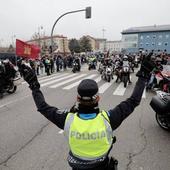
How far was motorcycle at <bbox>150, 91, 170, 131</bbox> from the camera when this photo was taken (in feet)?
17.6

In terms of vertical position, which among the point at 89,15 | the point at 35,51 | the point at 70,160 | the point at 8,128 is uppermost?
the point at 89,15

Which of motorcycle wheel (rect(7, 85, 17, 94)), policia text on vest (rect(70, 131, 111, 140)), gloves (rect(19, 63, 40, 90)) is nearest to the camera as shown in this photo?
policia text on vest (rect(70, 131, 111, 140))

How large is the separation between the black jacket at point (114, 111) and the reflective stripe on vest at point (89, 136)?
4.5 inches

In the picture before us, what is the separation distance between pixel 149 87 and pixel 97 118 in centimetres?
1029

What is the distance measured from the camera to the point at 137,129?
594 centimetres

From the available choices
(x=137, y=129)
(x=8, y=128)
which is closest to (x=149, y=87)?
(x=137, y=129)

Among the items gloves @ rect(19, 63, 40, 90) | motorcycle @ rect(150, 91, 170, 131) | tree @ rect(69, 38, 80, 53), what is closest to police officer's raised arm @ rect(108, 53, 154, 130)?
gloves @ rect(19, 63, 40, 90)

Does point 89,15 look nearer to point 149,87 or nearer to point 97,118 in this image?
point 149,87

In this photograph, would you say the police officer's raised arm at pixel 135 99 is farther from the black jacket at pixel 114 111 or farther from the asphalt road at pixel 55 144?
the asphalt road at pixel 55 144

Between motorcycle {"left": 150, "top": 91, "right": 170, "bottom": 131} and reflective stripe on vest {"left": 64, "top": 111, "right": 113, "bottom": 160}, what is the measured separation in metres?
3.68

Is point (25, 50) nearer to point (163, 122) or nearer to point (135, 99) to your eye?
point (135, 99)

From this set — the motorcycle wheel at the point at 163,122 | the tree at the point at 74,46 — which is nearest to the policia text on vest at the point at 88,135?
the motorcycle wheel at the point at 163,122

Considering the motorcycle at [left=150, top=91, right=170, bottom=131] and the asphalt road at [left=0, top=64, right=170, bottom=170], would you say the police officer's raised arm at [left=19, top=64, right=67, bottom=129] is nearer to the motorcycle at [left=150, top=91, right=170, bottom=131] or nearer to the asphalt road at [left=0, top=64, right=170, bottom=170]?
the asphalt road at [left=0, top=64, right=170, bottom=170]

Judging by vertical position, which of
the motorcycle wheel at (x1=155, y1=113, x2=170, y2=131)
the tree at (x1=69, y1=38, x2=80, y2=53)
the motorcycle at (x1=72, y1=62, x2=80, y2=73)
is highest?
the tree at (x1=69, y1=38, x2=80, y2=53)
